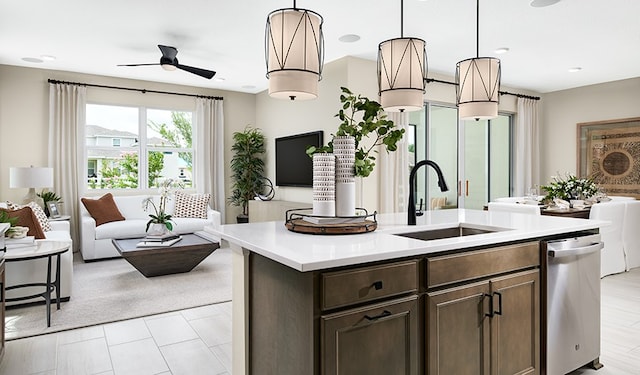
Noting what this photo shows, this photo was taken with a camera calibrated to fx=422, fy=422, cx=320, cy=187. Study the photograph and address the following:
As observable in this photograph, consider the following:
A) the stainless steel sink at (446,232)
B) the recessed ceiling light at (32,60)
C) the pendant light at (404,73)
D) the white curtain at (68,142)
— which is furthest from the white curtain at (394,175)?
the recessed ceiling light at (32,60)

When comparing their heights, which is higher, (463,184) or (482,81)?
(482,81)

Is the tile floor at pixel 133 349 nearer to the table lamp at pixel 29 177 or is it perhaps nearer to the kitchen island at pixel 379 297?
the kitchen island at pixel 379 297

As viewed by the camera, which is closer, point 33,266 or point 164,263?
point 33,266

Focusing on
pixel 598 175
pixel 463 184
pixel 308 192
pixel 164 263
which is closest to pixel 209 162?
pixel 308 192

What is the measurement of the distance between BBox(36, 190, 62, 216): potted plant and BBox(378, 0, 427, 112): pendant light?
5024 millimetres

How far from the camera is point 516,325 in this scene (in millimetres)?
2061

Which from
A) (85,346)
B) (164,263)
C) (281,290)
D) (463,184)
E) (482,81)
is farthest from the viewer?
(463,184)

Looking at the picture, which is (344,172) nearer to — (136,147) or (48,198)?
(48,198)

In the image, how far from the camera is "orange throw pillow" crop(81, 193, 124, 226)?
18.6 ft

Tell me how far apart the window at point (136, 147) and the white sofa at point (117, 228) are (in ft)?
1.68

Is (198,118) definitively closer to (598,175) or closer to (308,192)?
(308,192)

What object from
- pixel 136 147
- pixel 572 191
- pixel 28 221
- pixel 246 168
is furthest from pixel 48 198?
pixel 572 191

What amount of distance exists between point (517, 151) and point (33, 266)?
6831 mm

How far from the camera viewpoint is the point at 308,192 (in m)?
6.06
